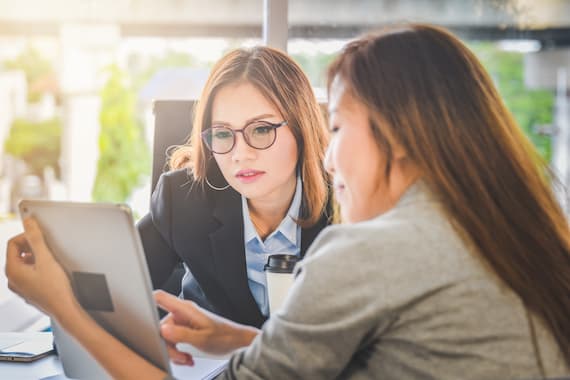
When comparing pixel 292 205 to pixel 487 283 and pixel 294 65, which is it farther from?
pixel 487 283

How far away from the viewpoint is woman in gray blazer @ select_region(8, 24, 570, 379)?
91 cm

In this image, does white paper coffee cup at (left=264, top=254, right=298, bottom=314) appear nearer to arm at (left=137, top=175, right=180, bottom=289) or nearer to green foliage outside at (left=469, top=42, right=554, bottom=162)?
arm at (left=137, top=175, right=180, bottom=289)

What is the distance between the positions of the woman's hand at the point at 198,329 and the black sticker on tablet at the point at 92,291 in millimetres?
89

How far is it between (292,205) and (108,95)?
2.61 m

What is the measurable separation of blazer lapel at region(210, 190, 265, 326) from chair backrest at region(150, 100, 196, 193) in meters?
0.37

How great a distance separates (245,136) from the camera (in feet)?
Result: 5.71

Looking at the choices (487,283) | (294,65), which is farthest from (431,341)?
(294,65)

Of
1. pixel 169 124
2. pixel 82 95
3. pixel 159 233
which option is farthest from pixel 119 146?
pixel 159 233

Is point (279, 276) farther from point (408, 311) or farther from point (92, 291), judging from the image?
point (408, 311)

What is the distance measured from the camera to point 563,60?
→ 184 inches

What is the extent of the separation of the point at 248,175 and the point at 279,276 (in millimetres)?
431

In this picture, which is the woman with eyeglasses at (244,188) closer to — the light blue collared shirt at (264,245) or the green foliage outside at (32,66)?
the light blue collared shirt at (264,245)

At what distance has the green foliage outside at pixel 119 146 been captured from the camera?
416 cm

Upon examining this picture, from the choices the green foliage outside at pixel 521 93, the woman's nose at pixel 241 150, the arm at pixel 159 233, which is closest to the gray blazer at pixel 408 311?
the woman's nose at pixel 241 150
